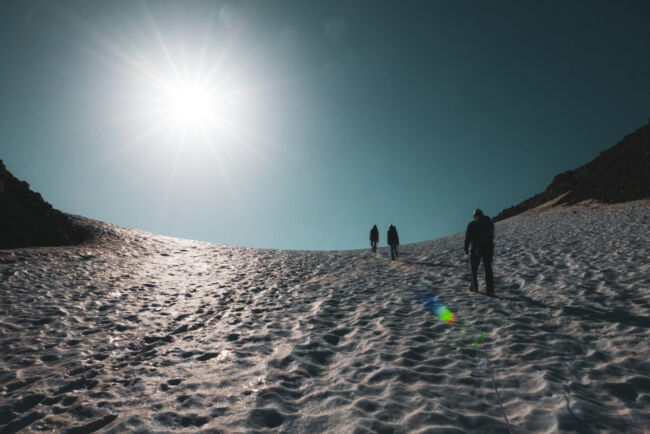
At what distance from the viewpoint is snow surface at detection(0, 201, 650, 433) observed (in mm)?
3633

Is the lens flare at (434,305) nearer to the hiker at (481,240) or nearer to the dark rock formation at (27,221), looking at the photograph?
the hiker at (481,240)

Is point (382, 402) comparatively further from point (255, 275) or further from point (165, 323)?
point (255, 275)

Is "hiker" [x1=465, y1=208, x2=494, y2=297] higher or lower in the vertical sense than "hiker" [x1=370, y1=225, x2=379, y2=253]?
lower

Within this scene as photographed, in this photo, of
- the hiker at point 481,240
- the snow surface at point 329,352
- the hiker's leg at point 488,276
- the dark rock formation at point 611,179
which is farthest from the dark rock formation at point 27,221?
the dark rock formation at point 611,179

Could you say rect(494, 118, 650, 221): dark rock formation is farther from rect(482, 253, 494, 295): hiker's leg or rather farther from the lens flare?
the lens flare

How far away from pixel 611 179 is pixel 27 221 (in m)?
50.9

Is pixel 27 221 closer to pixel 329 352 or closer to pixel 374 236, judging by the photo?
pixel 329 352

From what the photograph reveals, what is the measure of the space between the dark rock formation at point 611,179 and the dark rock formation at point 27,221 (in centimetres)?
4467

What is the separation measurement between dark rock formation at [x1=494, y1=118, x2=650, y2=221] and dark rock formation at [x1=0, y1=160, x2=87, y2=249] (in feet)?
147

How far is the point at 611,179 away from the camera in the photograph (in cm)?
3184

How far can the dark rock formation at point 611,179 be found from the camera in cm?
2808

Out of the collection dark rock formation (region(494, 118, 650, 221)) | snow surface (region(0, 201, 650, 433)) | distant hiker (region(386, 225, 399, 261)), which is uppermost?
dark rock formation (region(494, 118, 650, 221))

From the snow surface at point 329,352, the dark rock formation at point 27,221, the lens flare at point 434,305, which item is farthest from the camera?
the dark rock formation at point 27,221

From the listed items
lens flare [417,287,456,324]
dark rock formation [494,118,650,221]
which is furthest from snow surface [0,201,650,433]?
dark rock formation [494,118,650,221]
